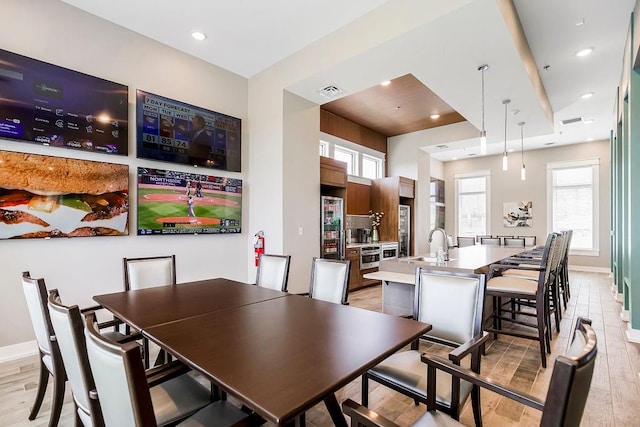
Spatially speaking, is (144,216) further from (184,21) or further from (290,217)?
(184,21)

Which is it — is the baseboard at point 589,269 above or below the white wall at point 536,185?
below

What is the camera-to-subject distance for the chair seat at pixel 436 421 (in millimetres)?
1244

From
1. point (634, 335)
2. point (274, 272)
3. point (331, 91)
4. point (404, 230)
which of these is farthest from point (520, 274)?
point (331, 91)

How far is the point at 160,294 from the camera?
237cm

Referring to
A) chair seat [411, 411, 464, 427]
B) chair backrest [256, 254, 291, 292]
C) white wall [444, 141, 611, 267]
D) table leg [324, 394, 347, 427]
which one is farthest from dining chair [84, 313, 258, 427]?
white wall [444, 141, 611, 267]

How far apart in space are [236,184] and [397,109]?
11.1 ft

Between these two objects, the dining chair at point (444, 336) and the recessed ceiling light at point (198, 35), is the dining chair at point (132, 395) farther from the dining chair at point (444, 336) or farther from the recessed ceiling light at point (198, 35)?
the recessed ceiling light at point (198, 35)

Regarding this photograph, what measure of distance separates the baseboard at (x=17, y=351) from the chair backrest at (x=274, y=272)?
2.25 meters

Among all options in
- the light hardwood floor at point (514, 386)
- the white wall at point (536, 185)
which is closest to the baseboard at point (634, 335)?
the light hardwood floor at point (514, 386)

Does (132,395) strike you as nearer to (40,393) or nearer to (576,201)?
(40,393)

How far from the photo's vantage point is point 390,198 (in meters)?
6.86

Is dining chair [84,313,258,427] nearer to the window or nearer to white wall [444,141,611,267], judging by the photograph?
white wall [444,141,611,267]

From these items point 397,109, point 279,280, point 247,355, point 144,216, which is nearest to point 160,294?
point 279,280

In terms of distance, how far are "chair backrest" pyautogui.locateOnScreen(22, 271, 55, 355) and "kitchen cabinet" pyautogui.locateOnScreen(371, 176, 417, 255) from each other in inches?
235
